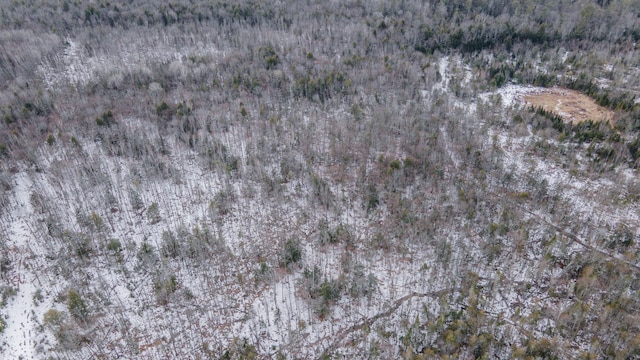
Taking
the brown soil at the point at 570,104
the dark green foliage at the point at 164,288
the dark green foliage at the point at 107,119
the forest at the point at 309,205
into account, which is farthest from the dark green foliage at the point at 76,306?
the brown soil at the point at 570,104

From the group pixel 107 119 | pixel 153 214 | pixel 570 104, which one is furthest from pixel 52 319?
pixel 570 104

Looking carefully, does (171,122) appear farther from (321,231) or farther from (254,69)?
(321,231)

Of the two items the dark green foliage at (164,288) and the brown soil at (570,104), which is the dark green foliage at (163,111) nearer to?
the dark green foliage at (164,288)

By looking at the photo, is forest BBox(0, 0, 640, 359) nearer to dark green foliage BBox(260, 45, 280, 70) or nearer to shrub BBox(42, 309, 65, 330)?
shrub BBox(42, 309, 65, 330)

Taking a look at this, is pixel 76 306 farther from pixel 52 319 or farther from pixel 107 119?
pixel 107 119

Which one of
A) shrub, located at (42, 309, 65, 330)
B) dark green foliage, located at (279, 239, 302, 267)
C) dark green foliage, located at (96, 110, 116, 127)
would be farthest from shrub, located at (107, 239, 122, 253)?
dark green foliage, located at (96, 110, 116, 127)

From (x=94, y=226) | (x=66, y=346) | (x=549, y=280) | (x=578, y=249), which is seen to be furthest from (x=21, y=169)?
(x=578, y=249)
